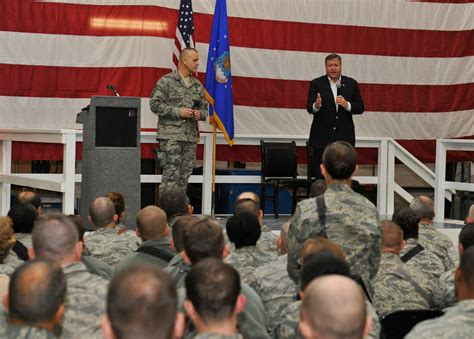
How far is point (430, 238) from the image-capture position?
6.32m

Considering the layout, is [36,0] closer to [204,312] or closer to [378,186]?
[378,186]

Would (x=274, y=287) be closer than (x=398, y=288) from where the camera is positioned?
Yes

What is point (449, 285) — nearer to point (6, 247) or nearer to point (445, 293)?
point (445, 293)

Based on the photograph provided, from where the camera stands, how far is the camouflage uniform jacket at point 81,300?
11.5ft

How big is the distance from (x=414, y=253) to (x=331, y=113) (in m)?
4.03

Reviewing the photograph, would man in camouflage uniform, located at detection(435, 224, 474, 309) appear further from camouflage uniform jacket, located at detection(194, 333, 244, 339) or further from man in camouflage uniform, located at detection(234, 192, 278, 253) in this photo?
camouflage uniform jacket, located at detection(194, 333, 244, 339)

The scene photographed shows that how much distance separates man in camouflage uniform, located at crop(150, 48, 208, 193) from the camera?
31.0ft

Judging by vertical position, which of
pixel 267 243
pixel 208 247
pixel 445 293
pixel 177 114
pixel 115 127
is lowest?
pixel 445 293

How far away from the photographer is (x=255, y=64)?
12.2 metres

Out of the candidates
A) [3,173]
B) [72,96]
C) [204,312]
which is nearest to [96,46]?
[72,96]

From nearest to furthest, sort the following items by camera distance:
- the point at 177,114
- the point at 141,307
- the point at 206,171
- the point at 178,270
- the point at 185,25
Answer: the point at 141,307, the point at 178,270, the point at 177,114, the point at 185,25, the point at 206,171

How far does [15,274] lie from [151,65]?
28.6ft

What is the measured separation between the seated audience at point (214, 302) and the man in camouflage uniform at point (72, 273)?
63 centimetres

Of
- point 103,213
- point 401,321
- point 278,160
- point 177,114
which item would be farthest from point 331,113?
point 401,321
